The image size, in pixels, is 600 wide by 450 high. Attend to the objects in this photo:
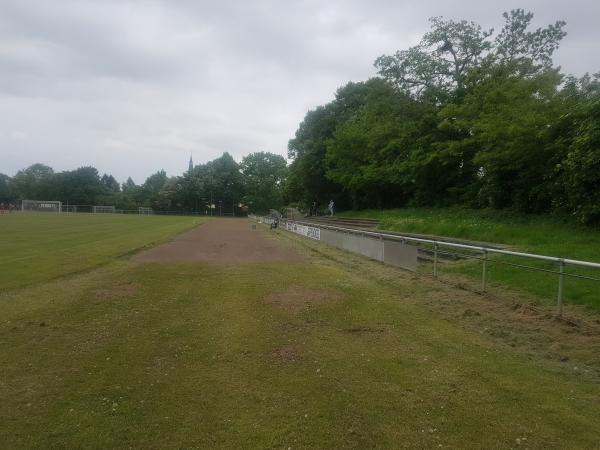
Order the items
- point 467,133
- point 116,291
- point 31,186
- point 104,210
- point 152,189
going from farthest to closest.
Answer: point 152,189 → point 31,186 → point 104,210 → point 467,133 → point 116,291

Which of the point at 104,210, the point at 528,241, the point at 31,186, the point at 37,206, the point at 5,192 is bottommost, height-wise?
the point at 104,210

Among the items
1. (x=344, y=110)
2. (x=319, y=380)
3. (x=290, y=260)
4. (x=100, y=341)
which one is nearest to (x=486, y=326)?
(x=319, y=380)

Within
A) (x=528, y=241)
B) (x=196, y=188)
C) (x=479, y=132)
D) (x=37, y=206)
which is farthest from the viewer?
(x=196, y=188)

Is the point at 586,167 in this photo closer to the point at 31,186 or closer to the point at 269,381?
the point at 269,381

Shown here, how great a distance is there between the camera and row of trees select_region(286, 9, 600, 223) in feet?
52.4

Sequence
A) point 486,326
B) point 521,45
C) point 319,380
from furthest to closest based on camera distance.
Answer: point 521,45 < point 486,326 < point 319,380

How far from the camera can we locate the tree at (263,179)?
11038cm

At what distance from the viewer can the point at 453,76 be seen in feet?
100

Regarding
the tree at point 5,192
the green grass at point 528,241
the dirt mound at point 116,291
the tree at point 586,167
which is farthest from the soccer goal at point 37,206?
the tree at point 586,167

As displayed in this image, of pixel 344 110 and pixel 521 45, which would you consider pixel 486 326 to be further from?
pixel 344 110

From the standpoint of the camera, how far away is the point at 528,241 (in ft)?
46.7

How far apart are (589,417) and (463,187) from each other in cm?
2610

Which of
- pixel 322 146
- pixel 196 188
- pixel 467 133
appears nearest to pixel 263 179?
pixel 196 188

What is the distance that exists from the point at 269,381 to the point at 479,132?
21006mm
